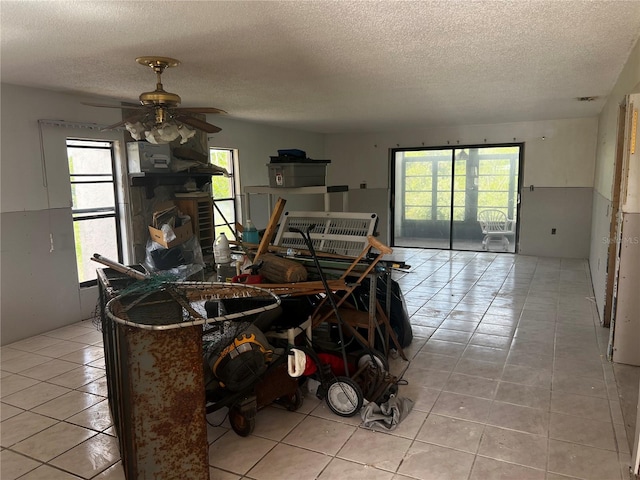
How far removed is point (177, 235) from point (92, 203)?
103 cm

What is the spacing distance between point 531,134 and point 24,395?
8.05 meters

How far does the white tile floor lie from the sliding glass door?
4.12m

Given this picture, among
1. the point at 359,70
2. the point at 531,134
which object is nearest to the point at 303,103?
the point at 359,70

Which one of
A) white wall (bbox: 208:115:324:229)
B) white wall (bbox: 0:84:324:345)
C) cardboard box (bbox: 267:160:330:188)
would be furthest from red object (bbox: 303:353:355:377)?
white wall (bbox: 208:115:324:229)

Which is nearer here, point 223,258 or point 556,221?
point 223,258

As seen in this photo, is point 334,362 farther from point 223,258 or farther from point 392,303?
point 223,258

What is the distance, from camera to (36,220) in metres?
4.35

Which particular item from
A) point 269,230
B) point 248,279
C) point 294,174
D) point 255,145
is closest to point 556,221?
point 255,145

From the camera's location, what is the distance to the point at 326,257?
12.3ft

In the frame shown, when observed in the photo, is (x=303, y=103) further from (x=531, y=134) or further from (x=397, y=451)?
(x=531, y=134)

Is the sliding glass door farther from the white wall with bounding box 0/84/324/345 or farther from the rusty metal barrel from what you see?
the rusty metal barrel

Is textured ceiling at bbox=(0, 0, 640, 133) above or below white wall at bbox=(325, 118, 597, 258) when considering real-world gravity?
above

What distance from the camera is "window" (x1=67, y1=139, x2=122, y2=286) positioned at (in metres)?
4.83

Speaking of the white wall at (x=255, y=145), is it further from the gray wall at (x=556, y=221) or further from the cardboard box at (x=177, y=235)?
the gray wall at (x=556, y=221)
